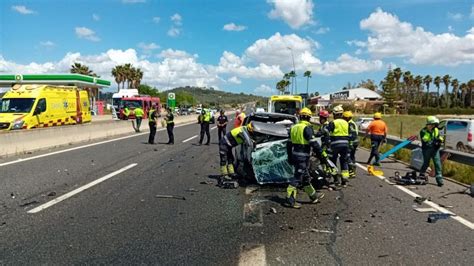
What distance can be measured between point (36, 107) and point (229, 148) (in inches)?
547

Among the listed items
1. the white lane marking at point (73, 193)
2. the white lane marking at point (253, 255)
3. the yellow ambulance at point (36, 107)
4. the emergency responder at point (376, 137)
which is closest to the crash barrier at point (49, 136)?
the yellow ambulance at point (36, 107)

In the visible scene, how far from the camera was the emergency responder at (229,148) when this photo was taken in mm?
9383

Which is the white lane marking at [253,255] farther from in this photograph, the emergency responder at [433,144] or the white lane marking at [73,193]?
the emergency responder at [433,144]

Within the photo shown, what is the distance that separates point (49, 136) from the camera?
16.9 meters

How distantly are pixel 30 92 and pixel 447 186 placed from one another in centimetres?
1794

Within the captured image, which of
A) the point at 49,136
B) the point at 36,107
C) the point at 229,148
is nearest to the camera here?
the point at 229,148

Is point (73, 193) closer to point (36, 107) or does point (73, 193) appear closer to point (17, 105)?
point (36, 107)

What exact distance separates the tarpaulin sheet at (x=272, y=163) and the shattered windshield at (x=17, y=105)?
14638 mm

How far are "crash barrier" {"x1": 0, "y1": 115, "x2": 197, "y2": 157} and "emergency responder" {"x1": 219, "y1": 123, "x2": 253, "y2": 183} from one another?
7.95 m

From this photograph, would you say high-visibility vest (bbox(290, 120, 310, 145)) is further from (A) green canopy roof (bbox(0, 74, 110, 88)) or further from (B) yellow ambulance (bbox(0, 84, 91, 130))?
(A) green canopy roof (bbox(0, 74, 110, 88))

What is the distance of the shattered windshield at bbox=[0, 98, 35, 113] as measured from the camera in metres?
20.1

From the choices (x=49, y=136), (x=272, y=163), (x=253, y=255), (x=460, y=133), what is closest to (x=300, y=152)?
(x=272, y=163)

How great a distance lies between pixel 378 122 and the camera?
46.6ft

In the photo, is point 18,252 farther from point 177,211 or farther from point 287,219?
point 287,219
